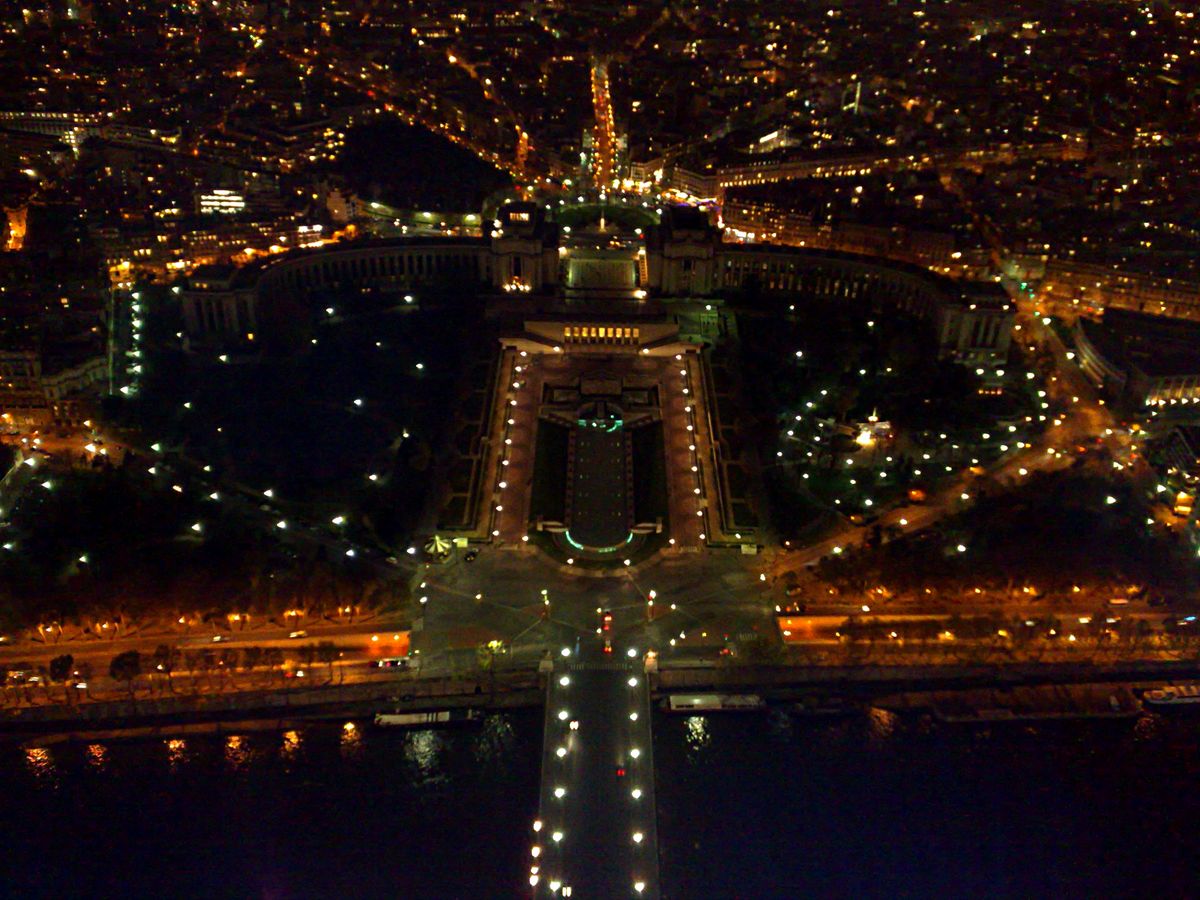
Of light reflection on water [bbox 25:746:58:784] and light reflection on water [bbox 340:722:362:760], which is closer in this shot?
light reflection on water [bbox 25:746:58:784]

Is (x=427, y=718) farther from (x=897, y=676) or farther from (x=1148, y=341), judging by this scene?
(x=1148, y=341)

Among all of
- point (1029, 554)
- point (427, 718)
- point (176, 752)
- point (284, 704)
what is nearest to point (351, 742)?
point (427, 718)

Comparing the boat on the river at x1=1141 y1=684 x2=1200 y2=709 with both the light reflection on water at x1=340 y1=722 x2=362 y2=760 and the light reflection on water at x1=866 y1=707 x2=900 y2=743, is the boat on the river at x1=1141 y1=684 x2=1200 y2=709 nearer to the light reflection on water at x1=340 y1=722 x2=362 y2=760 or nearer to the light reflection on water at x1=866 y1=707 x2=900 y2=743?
the light reflection on water at x1=866 y1=707 x2=900 y2=743

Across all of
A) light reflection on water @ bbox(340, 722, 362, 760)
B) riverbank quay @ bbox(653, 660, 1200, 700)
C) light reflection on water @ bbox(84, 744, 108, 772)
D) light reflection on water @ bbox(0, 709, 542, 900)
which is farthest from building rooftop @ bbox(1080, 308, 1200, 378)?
light reflection on water @ bbox(84, 744, 108, 772)

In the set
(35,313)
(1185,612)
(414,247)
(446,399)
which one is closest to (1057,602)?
(1185,612)

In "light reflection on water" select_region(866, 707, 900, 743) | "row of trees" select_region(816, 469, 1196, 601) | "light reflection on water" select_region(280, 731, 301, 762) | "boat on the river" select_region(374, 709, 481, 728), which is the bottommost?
"light reflection on water" select_region(280, 731, 301, 762)

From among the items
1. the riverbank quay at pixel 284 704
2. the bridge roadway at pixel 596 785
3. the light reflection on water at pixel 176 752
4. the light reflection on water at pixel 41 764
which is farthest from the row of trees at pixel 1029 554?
the light reflection on water at pixel 41 764
